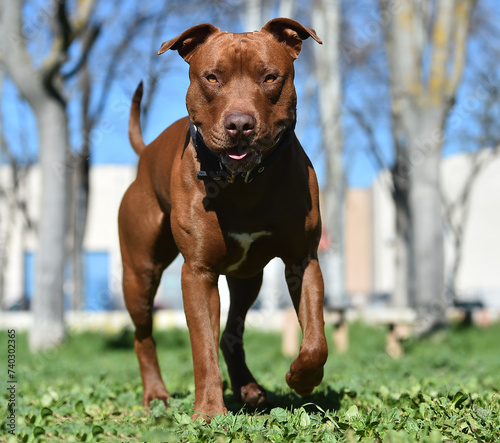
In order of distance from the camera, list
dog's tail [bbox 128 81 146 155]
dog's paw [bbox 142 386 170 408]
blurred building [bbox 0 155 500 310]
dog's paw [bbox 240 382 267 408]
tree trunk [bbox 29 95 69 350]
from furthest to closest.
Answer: blurred building [bbox 0 155 500 310], tree trunk [bbox 29 95 69 350], dog's tail [bbox 128 81 146 155], dog's paw [bbox 142 386 170 408], dog's paw [bbox 240 382 267 408]

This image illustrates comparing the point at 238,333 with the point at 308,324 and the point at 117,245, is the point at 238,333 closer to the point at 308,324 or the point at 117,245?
the point at 308,324

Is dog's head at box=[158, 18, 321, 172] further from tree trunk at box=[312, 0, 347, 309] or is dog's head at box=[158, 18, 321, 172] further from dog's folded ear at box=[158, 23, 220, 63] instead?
tree trunk at box=[312, 0, 347, 309]

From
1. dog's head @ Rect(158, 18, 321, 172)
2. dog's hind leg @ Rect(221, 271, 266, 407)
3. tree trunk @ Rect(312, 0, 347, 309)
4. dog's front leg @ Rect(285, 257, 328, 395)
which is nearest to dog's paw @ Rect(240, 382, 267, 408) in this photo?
dog's hind leg @ Rect(221, 271, 266, 407)

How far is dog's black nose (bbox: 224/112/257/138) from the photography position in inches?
118

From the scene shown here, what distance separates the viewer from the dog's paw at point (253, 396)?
156 inches

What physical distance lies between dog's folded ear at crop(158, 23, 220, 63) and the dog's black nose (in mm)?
648

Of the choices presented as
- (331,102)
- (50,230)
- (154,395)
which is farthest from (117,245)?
(154,395)

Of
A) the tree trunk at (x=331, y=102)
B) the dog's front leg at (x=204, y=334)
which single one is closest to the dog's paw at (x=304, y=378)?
the dog's front leg at (x=204, y=334)

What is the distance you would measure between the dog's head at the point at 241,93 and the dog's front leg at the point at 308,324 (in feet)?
2.26

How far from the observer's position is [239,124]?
300cm

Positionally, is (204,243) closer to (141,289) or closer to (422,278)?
(141,289)

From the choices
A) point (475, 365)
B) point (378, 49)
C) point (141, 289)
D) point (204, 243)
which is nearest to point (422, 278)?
point (475, 365)

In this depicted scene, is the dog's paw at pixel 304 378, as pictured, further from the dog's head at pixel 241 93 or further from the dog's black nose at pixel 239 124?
the dog's black nose at pixel 239 124

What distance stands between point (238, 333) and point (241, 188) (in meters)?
1.14
